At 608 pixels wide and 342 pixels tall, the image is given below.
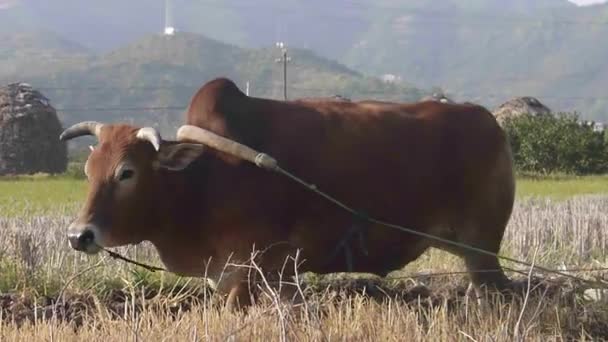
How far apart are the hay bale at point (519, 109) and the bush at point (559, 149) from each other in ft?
8.59

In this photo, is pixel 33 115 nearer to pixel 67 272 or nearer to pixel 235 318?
pixel 67 272

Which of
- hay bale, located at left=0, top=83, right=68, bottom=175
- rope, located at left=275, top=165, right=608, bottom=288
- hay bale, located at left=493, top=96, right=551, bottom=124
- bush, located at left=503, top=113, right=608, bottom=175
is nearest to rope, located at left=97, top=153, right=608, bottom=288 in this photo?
rope, located at left=275, top=165, right=608, bottom=288

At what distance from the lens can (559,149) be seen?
95.1ft

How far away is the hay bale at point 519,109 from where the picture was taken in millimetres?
32656

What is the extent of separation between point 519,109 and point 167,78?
3988 inches

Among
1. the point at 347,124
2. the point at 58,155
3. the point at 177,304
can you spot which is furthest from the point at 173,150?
the point at 58,155

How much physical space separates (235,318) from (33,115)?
27.2 meters

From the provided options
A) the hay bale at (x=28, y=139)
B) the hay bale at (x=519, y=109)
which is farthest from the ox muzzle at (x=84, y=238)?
the hay bale at (x=519, y=109)

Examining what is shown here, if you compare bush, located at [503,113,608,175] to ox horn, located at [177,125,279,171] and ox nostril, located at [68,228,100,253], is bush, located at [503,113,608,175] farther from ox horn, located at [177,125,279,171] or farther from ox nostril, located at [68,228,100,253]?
ox nostril, located at [68,228,100,253]

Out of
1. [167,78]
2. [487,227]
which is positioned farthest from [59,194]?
[167,78]

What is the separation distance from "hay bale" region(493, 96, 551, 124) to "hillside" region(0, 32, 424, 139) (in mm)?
67934

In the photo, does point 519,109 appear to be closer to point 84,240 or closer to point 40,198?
point 40,198

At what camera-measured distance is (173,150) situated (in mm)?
6113

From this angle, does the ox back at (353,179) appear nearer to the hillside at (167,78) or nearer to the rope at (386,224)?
the rope at (386,224)
